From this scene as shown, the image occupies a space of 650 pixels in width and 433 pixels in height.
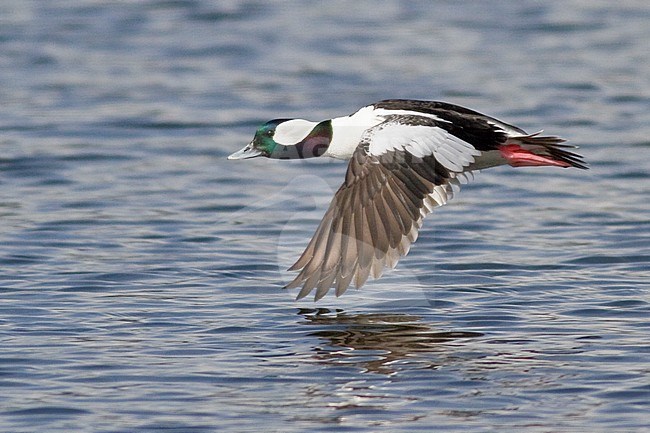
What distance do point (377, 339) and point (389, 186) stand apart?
0.85 m

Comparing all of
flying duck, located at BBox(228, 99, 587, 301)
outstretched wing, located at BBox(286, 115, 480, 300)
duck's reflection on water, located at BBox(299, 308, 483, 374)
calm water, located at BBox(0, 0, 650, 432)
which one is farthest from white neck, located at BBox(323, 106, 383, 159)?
duck's reflection on water, located at BBox(299, 308, 483, 374)

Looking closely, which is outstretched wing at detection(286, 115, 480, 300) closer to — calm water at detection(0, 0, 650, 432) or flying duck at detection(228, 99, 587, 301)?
flying duck at detection(228, 99, 587, 301)

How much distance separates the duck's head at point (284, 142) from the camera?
9.07 metres

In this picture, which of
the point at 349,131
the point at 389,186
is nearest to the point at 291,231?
the point at 349,131

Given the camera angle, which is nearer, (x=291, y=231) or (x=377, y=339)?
(x=377, y=339)

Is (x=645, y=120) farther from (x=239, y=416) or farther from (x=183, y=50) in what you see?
(x=239, y=416)

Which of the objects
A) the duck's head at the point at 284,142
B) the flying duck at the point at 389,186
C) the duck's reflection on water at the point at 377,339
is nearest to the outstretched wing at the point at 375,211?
the flying duck at the point at 389,186

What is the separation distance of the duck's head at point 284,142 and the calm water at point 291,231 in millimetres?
784

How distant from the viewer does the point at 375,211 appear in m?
7.56

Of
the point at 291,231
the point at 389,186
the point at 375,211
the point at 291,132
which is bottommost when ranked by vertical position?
the point at 291,231

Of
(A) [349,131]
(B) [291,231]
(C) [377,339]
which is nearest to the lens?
(C) [377,339]

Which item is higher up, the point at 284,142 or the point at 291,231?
the point at 284,142

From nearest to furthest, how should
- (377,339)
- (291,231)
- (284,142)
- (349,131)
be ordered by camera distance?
(377,339) → (349,131) → (284,142) → (291,231)

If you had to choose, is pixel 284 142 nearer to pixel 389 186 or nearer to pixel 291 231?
pixel 291 231
